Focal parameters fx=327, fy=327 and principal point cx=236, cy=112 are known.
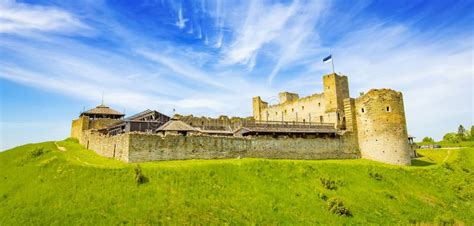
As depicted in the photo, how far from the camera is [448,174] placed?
35.1m

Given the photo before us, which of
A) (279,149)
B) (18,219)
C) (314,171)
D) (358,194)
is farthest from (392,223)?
(18,219)

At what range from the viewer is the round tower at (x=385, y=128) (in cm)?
3688

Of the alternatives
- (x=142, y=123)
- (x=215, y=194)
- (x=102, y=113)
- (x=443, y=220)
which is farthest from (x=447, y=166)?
(x=102, y=113)

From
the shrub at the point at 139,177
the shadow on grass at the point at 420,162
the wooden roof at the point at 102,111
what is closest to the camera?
the shrub at the point at 139,177

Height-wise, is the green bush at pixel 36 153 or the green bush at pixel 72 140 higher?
the green bush at pixel 72 140

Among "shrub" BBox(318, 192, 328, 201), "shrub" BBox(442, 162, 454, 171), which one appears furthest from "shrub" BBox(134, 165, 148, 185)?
"shrub" BBox(442, 162, 454, 171)

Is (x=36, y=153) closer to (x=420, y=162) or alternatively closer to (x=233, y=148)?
(x=233, y=148)

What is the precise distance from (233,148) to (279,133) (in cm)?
666

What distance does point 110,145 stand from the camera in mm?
29688

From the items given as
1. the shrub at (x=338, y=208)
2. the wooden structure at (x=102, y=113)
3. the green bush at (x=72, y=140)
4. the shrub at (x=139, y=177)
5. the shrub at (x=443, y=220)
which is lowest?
the shrub at (x=443, y=220)

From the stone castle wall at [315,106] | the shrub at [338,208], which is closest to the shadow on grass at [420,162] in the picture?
the stone castle wall at [315,106]

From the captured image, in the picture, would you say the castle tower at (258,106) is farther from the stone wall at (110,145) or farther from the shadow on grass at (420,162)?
the stone wall at (110,145)

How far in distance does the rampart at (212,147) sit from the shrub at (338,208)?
11.3 metres

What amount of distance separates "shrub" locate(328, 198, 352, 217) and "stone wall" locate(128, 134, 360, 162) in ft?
37.2
